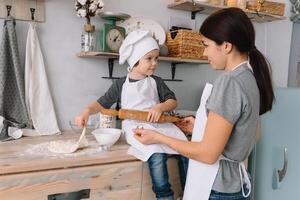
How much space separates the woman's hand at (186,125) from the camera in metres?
1.45

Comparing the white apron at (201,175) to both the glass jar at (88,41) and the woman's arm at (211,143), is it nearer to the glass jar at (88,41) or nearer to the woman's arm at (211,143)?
the woman's arm at (211,143)

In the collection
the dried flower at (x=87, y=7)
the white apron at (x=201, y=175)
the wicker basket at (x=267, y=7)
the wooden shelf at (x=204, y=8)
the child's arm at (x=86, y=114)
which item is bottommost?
the white apron at (x=201, y=175)

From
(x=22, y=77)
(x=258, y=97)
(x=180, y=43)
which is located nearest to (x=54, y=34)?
(x=22, y=77)

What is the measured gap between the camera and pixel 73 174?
→ 111 cm

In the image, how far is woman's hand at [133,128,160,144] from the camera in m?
1.15

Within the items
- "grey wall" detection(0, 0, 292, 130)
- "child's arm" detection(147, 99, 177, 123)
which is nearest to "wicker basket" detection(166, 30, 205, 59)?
"grey wall" detection(0, 0, 292, 130)

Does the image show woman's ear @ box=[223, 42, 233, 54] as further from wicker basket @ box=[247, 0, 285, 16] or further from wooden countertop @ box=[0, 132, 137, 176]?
wicker basket @ box=[247, 0, 285, 16]

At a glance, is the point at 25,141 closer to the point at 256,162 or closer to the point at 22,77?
the point at 22,77

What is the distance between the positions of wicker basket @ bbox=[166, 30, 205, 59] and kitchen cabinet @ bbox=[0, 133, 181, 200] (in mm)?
703

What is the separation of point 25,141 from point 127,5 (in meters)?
0.95

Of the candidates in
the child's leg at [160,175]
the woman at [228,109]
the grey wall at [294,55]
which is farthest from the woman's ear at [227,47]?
the grey wall at [294,55]

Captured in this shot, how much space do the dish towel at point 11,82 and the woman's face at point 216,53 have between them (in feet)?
3.04

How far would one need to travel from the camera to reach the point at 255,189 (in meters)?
1.65

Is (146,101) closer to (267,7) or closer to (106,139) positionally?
(106,139)
